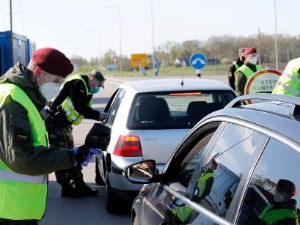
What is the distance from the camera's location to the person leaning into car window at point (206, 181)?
368 centimetres

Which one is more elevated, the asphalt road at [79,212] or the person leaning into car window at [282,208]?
the person leaning into car window at [282,208]

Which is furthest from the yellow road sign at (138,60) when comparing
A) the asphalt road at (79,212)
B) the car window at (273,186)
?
the car window at (273,186)

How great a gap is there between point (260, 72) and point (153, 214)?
7431mm

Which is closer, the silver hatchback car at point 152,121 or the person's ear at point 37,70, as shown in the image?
the person's ear at point 37,70

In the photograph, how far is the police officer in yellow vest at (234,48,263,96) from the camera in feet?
39.4

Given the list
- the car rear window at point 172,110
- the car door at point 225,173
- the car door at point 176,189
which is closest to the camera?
the car door at point 225,173

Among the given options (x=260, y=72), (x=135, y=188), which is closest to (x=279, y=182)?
(x=135, y=188)

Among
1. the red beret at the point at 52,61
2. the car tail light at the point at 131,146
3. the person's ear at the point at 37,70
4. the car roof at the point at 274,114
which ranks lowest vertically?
the car tail light at the point at 131,146

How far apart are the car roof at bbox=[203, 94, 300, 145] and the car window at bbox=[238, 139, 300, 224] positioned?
65 millimetres

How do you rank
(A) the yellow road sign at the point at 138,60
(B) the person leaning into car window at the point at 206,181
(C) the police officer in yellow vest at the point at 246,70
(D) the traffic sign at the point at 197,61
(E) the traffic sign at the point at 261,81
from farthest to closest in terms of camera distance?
(A) the yellow road sign at the point at 138,60 < (D) the traffic sign at the point at 197,61 < (C) the police officer in yellow vest at the point at 246,70 < (E) the traffic sign at the point at 261,81 < (B) the person leaning into car window at the point at 206,181

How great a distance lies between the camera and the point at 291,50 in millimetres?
60812

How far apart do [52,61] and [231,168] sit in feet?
4.82

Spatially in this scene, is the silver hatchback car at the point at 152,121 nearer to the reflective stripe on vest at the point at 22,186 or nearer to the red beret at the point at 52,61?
the red beret at the point at 52,61

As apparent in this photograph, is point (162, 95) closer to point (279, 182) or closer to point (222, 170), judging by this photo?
point (222, 170)
